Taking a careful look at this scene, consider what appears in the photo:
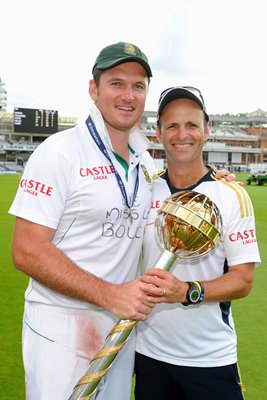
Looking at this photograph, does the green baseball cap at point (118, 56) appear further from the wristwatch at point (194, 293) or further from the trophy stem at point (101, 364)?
the trophy stem at point (101, 364)

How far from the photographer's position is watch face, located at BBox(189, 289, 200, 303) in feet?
6.02

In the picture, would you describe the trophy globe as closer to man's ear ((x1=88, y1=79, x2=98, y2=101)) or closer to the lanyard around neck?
the lanyard around neck

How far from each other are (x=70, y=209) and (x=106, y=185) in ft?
0.65

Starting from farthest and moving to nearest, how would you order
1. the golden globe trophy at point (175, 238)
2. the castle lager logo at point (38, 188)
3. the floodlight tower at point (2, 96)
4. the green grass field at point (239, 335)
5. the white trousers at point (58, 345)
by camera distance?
the floodlight tower at point (2, 96), the green grass field at point (239, 335), the white trousers at point (58, 345), the castle lager logo at point (38, 188), the golden globe trophy at point (175, 238)

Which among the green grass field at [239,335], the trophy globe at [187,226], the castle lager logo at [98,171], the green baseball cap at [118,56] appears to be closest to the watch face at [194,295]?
the trophy globe at [187,226]

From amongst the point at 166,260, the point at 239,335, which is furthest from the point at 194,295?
the point at 239,335

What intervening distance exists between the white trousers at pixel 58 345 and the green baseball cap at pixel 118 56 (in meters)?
1.16

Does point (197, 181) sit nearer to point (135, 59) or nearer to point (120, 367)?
point (135, 59)

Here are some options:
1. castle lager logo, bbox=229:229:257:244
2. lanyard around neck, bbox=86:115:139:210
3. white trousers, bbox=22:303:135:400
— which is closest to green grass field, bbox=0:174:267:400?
white trousers, bbox=22:303:135:400

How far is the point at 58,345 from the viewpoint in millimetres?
2072

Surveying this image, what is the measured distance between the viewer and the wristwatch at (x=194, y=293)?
A: 183cm

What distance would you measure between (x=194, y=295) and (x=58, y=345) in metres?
0.68

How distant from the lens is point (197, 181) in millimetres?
2297

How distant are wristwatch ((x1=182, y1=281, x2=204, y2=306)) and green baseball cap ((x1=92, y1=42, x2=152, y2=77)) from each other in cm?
107
